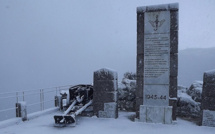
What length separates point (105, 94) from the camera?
26.5 ft

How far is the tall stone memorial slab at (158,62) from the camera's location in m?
7.23

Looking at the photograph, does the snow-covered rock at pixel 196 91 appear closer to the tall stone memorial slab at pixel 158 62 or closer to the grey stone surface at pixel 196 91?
the grey stone surface at pixel 196 91

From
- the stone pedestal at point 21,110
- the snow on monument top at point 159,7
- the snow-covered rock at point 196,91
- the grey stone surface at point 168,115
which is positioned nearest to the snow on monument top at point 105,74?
the grey stone surface at point 168,115

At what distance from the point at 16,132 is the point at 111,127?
3134 millimetres

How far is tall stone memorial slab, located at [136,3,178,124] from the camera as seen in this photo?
723 cm

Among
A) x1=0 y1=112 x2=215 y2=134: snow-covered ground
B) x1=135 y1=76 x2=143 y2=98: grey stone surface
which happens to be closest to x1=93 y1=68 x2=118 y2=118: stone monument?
x1=0 y1=112 x2=215 y2=134: snow-covered ground

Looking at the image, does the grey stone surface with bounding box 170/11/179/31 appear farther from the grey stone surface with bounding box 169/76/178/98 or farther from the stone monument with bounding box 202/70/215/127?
the stone monument with bounding box 202/70/215/127

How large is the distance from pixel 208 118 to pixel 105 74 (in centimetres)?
419

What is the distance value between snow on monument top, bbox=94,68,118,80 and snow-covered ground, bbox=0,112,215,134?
1.74 meters

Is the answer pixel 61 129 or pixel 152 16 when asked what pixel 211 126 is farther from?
pixel 61 129

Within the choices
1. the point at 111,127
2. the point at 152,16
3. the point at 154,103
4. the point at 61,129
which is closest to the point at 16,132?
the point at 61,129

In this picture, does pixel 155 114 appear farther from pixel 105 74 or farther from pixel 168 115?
pixel 105 74

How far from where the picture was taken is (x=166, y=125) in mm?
6957

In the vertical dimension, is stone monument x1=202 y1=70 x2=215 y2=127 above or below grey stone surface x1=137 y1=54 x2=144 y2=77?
below
